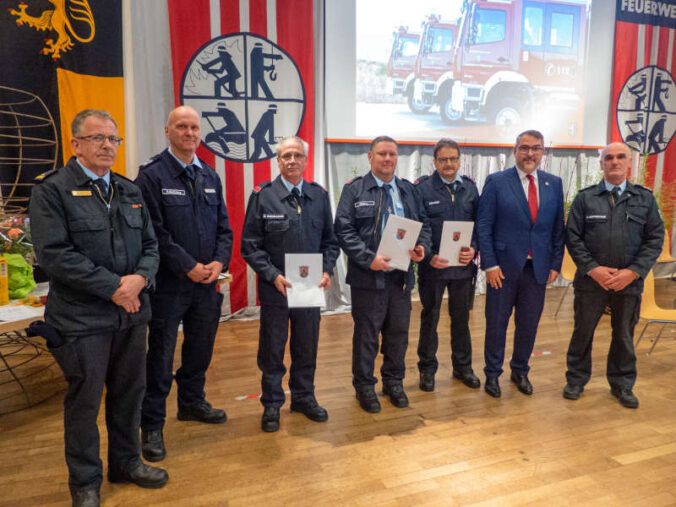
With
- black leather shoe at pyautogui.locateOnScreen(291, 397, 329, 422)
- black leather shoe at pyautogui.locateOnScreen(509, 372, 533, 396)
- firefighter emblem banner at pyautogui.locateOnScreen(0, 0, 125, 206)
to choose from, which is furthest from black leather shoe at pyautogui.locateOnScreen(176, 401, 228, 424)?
firefighter emblem banner at pyautogui.locateOnScreen(0, 0, 125, 206)

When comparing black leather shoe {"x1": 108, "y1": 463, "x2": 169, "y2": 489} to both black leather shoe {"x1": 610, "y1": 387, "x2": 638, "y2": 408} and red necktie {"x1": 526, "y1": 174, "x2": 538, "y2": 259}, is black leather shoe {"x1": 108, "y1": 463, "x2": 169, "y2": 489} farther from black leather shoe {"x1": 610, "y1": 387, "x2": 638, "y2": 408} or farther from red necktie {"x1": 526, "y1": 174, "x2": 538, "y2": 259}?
black leather shoe {"x1": 610, "y1": 387, "x2": 638, "y2": 408}

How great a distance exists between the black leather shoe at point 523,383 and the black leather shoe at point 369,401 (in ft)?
3.47

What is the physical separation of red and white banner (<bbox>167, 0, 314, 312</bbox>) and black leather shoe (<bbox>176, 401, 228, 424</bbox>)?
92.0 inches

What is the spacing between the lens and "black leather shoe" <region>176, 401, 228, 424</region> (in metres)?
2.74

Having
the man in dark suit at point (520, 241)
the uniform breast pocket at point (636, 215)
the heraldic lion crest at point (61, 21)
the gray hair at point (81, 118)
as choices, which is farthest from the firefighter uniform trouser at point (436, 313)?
the heraldic lion crest at point (61, 21)

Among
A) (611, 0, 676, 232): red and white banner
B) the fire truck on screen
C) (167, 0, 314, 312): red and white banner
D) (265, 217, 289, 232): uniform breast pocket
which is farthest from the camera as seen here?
(611, 0, 676, 232): red and white banner

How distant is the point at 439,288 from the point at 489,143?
342 centimetres

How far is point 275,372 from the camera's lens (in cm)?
267

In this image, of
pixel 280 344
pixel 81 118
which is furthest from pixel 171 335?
pixel 81 118

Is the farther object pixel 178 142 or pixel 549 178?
pixel 549 178

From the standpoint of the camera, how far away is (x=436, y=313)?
317 cm

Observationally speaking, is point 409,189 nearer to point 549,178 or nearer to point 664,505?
point 549,178

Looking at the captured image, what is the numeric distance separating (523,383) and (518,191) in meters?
1.33

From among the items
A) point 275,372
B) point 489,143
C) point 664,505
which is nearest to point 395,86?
point 489,143
